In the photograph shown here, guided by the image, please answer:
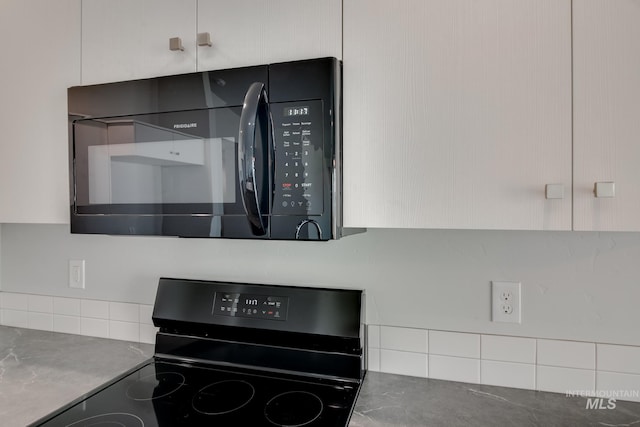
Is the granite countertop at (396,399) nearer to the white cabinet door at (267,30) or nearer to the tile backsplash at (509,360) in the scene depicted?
the tile backsplash at (509,360)

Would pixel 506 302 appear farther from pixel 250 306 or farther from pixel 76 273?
pixel 76 273

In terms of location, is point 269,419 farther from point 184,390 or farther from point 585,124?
point 585,124

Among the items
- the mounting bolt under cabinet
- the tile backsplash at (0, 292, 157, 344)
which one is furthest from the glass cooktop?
the mounting bolt under cabinet

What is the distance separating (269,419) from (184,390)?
279 mm

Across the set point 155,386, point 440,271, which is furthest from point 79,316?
point 440,271

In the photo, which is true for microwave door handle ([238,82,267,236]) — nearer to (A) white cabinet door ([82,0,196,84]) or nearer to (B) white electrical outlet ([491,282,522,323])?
(A) white cabinet door ([82,0,196,84])

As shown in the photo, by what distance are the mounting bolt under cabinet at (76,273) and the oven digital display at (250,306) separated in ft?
2.15

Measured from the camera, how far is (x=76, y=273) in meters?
1.51

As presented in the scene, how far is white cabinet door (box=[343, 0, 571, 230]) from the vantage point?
750mm

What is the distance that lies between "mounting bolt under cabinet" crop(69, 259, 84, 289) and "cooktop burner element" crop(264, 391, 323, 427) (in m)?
0.98

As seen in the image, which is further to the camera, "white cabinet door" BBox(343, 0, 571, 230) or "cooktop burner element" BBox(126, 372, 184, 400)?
"cooktop burner element" BBox(126, 372, 184, 400)

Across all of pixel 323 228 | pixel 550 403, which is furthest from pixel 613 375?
pixel 323 228

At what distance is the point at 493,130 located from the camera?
2.56ft

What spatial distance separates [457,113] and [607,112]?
26cm
